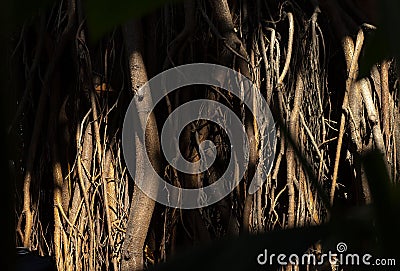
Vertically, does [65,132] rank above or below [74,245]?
above

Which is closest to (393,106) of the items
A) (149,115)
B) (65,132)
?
(149,115)

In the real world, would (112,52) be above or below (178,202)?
above

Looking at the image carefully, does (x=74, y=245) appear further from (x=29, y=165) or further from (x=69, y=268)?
(x=29, y=165)

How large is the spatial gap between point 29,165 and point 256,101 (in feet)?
2.68

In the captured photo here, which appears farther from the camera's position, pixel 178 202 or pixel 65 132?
pixel 65 132

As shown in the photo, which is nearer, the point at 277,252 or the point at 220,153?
the point at 277,252

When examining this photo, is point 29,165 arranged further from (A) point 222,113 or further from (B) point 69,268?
(A) point 222,113

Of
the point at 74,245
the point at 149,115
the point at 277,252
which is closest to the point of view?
the point at 277,252

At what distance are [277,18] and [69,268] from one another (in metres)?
1.06

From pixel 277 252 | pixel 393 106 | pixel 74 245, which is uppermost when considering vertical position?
pixel 393 106

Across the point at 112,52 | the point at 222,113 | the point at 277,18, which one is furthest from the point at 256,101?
the point at 112,52

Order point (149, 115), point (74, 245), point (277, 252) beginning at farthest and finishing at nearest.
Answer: point (74, 245), point (149, 115), point (277, 252)

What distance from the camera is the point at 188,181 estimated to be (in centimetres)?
224

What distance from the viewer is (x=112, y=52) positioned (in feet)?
7.59
